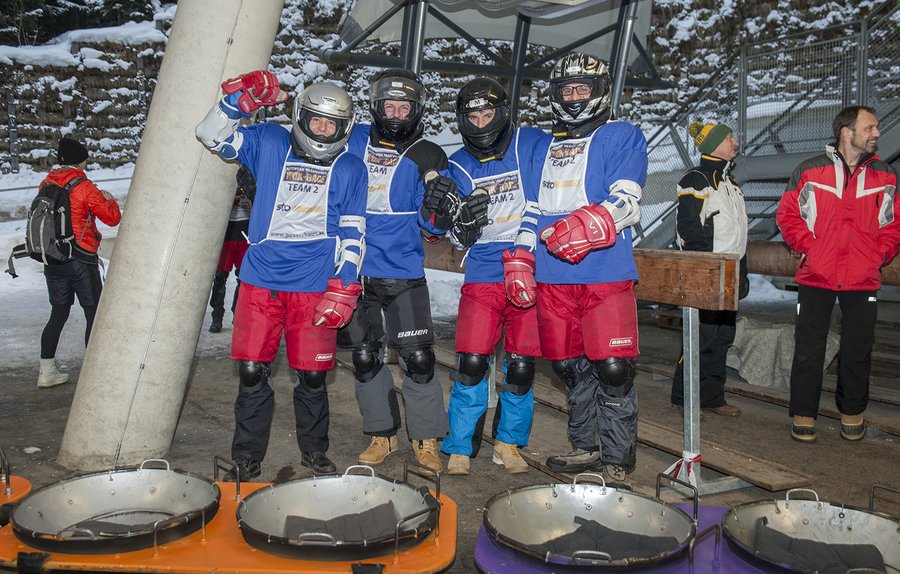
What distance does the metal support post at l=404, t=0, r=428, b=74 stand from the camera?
6992 millimetres

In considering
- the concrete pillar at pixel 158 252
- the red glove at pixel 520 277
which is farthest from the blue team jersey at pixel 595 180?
the concrete pillar at pixel 158 252

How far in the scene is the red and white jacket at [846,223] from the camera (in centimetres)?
541

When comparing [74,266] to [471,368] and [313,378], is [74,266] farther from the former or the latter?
[471,368]

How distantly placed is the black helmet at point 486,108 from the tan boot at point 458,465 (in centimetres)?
175

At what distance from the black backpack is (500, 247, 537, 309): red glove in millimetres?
4002

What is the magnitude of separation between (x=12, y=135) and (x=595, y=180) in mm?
19459

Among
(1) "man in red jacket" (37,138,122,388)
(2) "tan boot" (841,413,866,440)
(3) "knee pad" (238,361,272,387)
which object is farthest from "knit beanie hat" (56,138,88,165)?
(2) "tan boot" (841,413,866,440)

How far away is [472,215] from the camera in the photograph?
448 cm

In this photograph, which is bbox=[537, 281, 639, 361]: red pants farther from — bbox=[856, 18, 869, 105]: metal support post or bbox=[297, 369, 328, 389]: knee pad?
bbox=[856, 18, 869, 105]: metal support post

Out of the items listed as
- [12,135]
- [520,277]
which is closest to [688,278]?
[520,277]

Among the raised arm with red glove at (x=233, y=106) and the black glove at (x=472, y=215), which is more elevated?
the raised arm with red glove at (x=233, y=106)

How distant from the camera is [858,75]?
9156 mm

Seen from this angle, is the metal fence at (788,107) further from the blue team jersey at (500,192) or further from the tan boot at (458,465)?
the tan boot at (458,465)

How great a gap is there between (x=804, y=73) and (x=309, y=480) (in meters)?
9.94
